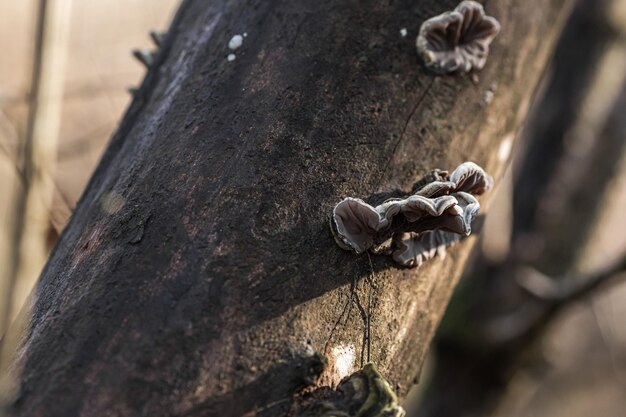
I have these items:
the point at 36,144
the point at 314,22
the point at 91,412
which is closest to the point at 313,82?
the point at 314,22

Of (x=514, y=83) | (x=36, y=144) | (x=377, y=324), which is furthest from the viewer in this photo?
(x=36, y=144)

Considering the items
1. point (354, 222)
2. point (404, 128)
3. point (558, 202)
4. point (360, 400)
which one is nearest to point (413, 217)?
point (354, 222)

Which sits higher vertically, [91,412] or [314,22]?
[314,22]

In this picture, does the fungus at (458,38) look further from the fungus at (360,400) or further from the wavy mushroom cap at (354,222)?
the fungus at (360,400)

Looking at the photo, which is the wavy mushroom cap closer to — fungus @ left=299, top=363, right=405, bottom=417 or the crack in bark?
the crack in bark

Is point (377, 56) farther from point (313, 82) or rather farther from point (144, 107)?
point (144, 107)

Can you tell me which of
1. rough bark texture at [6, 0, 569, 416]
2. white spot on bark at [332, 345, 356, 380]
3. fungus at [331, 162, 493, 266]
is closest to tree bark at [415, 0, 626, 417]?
rough bark texture at [6, 0, 569, 416]
